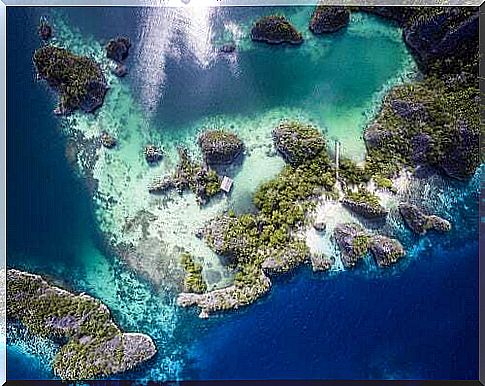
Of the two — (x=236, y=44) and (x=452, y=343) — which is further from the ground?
(x=236, y=44)

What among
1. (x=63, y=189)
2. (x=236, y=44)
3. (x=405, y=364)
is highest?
(x=236, y=44)

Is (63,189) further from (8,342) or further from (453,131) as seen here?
(453,131)

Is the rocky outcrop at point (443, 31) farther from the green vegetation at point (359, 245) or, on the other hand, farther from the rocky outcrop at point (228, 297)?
the rocky outcrop at point (228, 297)

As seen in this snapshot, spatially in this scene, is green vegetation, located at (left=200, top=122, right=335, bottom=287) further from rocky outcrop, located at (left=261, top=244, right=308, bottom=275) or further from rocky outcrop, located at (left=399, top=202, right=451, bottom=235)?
rocky outcrop, located at (left=399, top=202, right=451, bottom=235)

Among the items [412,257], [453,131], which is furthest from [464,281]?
[453,131]

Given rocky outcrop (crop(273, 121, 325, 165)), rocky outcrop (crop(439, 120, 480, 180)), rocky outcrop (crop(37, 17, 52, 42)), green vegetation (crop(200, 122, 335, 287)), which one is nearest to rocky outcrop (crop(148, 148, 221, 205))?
green vegetation (crop(200, 122, 335, 287))

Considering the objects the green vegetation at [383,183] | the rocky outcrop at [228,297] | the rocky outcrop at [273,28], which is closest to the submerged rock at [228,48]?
the rocky outcrop at [273,28]
